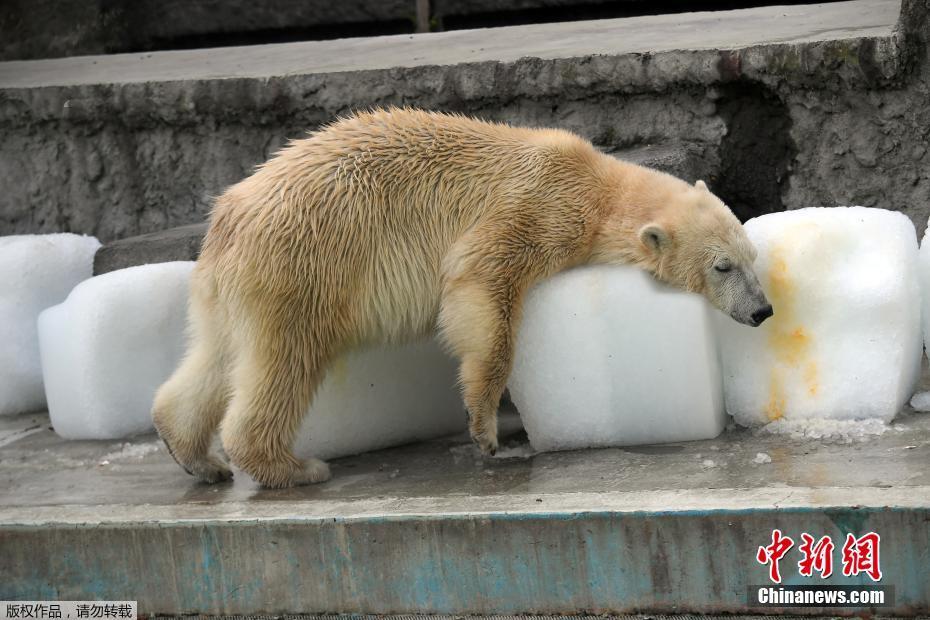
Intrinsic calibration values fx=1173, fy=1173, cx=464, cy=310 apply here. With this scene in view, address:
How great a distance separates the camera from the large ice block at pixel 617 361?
3.55 m

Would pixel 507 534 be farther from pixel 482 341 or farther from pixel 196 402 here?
pixel 196 402

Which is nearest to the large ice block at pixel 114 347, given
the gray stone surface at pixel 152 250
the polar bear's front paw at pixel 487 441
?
the gray stone surface at pixel 152 250

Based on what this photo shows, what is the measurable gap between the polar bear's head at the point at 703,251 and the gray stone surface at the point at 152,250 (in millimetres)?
2046

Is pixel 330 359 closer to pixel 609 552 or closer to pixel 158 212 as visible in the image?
pixel 609 552

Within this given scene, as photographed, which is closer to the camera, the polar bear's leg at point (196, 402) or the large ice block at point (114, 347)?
the polar bear's leg at point (196, 402)

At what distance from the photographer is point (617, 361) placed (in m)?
3.57

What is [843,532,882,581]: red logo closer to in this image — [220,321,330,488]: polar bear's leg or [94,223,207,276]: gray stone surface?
[220,321,330,488]: polar bear's leg

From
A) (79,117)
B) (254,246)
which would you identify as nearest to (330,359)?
(254,246)

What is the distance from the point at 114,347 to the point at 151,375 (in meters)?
0.18

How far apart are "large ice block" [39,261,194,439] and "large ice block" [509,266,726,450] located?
149cm

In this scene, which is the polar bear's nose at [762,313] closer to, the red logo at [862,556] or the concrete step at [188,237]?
the red logo at [862,556]

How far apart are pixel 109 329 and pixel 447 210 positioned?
1.42 m

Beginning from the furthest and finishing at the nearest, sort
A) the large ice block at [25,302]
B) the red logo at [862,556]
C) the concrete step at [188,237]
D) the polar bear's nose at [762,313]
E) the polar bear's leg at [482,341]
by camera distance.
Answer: the large ice block at [25,302]
the concrete step at [188,237]
the polar bear's leg at [482,341]
the polar bear's nose at [762,313]
the red logo at [862,556]

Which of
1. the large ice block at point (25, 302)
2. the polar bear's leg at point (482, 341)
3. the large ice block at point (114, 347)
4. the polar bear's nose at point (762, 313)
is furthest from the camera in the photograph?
the large ice block at point (25, 302)
